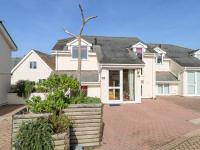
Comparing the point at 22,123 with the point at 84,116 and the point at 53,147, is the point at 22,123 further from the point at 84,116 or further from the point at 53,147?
the point at 84,116

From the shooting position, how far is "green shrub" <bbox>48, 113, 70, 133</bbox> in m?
7.50

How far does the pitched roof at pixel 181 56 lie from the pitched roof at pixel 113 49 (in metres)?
5.63

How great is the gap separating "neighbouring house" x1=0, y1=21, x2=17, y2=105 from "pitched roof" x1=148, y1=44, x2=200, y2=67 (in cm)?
1912

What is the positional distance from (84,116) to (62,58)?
17562mm

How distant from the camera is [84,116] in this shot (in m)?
8.74

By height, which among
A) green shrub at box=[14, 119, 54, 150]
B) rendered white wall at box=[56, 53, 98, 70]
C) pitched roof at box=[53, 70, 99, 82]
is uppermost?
rendered white wall at box=[56, 53, 98, 70]

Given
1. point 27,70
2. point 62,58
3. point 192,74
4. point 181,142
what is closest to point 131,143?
point 181,142

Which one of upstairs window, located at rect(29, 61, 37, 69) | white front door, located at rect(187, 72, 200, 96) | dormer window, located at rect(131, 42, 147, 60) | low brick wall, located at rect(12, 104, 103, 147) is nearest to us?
low brick wall, located at rect(12, 104, 103, 147)

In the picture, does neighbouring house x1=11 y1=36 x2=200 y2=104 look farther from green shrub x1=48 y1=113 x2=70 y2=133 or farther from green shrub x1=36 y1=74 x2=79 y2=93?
green shrub x1=48 y1=113 x2=70 y2=133

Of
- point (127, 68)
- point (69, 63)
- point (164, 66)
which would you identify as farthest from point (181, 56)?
point (69, 63)

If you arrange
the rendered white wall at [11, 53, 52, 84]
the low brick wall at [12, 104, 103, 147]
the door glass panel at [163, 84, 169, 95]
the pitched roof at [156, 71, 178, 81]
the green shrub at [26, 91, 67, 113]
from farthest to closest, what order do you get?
the rendered white wall at [11, 53, 52, 84] → the door glass panel at [163, 84, 169, 95] → the pitched roof at [156, 71, 178, 81] → the low brick wall at [12, 104, 103, 147] → the green shrub at [26, 91, 67, 113]

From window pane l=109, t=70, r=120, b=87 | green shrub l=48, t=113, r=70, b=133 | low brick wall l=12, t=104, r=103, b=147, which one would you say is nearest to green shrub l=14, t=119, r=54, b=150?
green shrub l=48, t=113, r=70, b=133

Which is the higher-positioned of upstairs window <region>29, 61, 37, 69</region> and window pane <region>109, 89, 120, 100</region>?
upstairs window <region>29, 61, 37, 69</region>

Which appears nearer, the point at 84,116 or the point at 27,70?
the point at 84,116
